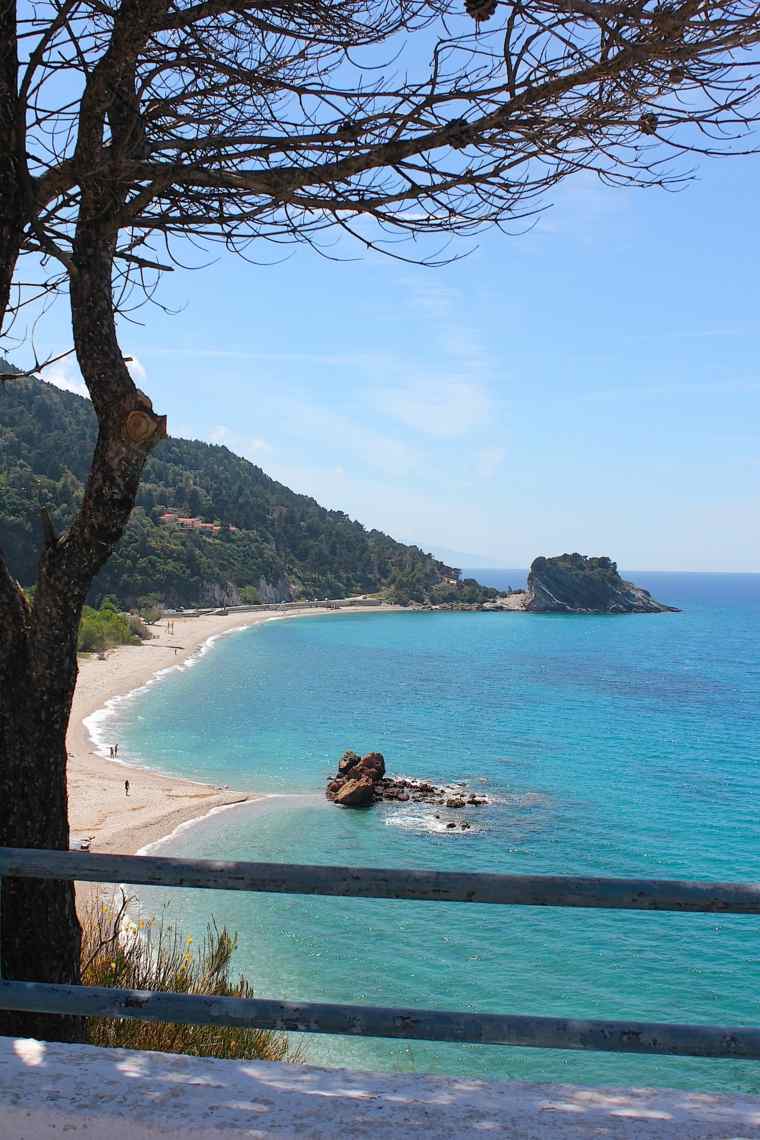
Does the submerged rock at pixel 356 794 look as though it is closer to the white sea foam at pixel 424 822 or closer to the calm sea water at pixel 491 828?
the calm sea water at pixel 491 828

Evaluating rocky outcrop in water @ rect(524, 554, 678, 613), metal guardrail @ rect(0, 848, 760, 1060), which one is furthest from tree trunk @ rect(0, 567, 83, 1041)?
rocky outcrop in water @ rect(524, 554, 678, 613)

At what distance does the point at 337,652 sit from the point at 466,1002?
64.3 m

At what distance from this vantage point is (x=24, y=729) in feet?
13.0

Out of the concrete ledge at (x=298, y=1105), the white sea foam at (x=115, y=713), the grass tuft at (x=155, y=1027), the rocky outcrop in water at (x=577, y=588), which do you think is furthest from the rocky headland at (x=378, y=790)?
the rocky outcrop in water at (x=577, y=588)

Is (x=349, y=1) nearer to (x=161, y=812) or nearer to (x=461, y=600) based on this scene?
(x=161, y=812)

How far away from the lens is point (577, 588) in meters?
138

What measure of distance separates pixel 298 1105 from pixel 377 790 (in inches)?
1104

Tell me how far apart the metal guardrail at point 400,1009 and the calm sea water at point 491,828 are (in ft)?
28.7

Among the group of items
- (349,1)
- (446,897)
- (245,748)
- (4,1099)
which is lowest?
(245,748)

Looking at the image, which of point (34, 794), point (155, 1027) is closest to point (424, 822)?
point (155, 1027)

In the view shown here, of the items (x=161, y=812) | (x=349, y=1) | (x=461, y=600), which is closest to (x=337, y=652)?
(x=161, y=812)

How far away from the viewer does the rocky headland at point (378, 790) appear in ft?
93.4

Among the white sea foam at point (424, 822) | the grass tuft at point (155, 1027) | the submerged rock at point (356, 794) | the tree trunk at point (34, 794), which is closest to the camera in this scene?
the tree trunk at point (34, 794)

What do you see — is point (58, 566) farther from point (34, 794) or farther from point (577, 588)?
point (577, 588)
